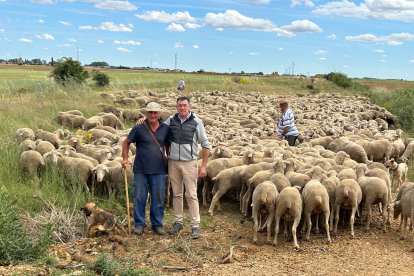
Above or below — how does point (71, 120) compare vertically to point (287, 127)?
below

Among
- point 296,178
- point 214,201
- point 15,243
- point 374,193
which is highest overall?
point 296,178

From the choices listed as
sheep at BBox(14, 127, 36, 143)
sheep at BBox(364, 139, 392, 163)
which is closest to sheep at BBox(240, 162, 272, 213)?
sheep at BBox(364, 139, 392, 163)

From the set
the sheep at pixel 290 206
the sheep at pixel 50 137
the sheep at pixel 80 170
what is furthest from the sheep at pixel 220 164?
the sheep at pixel 50 137

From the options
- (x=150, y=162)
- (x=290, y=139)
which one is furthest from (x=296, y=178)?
(x=290, y=139)

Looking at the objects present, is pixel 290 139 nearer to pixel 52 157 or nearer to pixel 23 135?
pixel 52 157

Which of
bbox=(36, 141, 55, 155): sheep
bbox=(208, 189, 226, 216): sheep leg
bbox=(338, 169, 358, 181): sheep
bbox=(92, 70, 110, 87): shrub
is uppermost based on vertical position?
bbox=(92, 70, 110, 87): shrub

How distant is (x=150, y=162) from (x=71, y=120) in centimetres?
1064

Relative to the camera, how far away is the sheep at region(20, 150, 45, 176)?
10.1 m

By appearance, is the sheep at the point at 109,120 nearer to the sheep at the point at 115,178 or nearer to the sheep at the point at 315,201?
the sheep at the point at 115,178

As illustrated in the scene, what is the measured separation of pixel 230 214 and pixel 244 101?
1869 cm

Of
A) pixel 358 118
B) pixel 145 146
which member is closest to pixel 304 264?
pixel 145 146

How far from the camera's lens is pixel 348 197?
25.9 feet

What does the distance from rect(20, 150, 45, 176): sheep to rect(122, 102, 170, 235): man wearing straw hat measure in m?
3.58

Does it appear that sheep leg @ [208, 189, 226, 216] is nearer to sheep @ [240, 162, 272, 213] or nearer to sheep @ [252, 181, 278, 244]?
sheep @ [240, 162, 272, 213]
